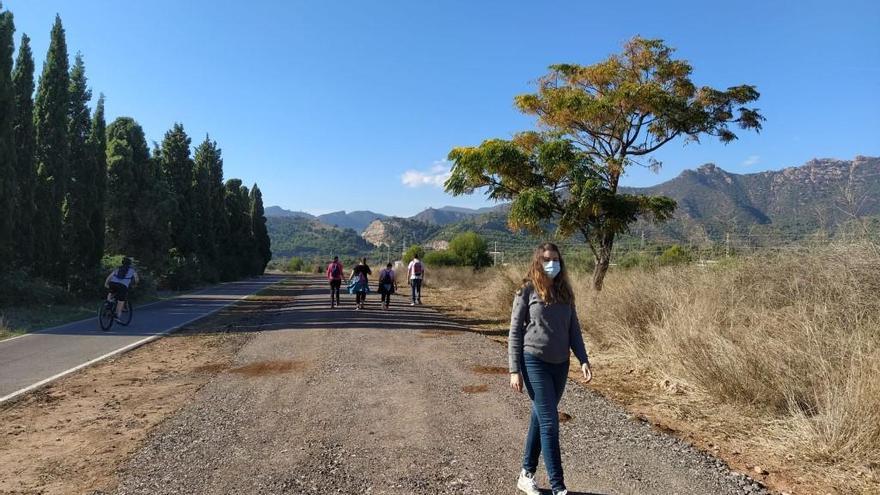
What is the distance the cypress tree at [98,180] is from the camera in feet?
78.0

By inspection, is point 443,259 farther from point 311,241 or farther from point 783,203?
point 311,241

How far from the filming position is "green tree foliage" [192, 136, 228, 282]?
42.2m

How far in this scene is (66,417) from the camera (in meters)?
6.41

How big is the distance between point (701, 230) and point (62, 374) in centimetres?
1139

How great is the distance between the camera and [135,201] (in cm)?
3003

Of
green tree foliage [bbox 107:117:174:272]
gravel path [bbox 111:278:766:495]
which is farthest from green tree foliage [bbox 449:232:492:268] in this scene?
gravel path [bbox 111:278:766:495]

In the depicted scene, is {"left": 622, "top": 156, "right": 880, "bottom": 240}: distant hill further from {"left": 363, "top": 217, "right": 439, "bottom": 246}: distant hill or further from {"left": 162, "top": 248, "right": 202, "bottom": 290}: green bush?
{"left": 363, "top": 217, "right": 439, "bottom": 246}: distant hill

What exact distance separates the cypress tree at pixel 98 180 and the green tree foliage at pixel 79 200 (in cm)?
10

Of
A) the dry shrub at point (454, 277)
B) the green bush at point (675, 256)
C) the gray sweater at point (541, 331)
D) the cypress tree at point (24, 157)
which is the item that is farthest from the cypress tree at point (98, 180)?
the gray sweater at point (541, 331)

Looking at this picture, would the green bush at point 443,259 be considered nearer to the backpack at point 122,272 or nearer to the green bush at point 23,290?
the green bush at point 23,290

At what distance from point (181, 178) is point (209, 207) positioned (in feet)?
13.2

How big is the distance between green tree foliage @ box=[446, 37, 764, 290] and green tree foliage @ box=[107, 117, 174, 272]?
844 inches

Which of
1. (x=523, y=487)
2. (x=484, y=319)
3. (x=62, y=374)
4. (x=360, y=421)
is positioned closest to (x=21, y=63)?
(x=62, y=374)

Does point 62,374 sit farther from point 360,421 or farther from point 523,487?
point 523,487
